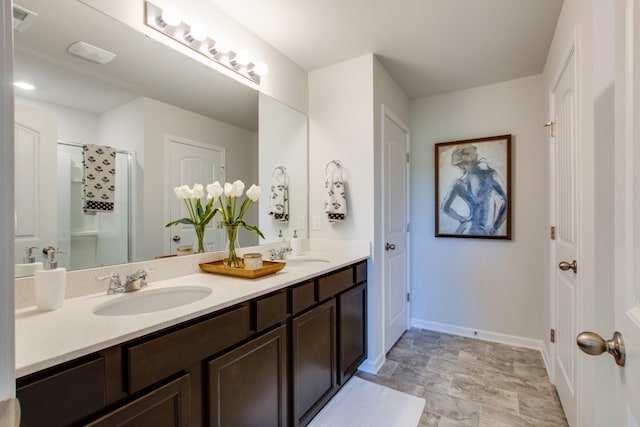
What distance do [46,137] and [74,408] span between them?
972 millimetres

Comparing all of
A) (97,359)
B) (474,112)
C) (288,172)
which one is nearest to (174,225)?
(97,359)

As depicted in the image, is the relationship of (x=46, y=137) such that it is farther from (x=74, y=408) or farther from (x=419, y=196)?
(x=419, y=196)

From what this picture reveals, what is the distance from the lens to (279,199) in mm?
2346

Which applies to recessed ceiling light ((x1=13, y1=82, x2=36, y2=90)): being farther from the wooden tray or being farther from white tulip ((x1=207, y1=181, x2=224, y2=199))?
the wooden tray

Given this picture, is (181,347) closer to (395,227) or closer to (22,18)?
(22,18)

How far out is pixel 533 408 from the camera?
1.80 metres

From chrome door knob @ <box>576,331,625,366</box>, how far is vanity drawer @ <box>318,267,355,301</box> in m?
1.20

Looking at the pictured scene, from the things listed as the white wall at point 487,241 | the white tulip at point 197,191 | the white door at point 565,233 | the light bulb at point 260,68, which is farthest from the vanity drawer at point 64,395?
the white wall at point 487,241

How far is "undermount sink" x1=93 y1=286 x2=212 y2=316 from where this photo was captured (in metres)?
1.15

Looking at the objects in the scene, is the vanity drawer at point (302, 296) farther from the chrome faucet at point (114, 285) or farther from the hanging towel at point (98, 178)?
the hanging towel at point (98, 178)

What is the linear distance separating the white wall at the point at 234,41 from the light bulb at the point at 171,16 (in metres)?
0.05

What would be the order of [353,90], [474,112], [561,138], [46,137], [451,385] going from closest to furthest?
[46,137] < [561,138] < [451,385] < [353,90] < [474,112]

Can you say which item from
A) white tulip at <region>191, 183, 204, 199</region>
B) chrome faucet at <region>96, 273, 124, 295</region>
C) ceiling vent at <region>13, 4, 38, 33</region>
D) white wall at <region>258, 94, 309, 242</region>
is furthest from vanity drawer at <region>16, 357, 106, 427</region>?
white wall at <region>258, 94, 309, 242</region>

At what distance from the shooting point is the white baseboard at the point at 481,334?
2.58 metres
